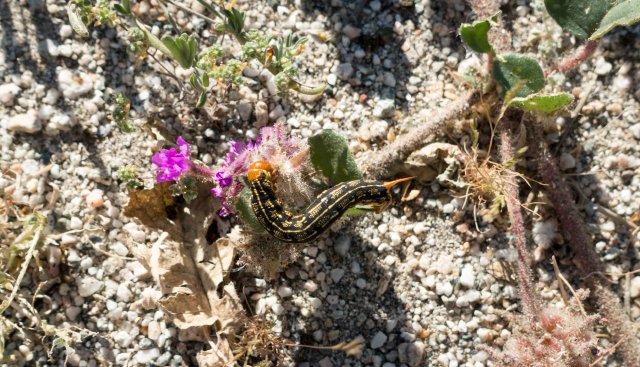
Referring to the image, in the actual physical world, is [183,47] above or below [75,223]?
above

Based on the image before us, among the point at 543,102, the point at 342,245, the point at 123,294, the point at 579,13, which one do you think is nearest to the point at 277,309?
the point at 342,245

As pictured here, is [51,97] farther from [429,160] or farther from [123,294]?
[429,160]

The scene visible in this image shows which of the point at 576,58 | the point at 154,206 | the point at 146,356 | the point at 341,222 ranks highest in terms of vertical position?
the point at 576,58

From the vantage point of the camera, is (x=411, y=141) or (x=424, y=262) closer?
(x=411, y=141)

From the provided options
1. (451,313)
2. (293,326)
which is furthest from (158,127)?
(451,313)

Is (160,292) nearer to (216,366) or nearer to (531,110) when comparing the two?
(216,366)

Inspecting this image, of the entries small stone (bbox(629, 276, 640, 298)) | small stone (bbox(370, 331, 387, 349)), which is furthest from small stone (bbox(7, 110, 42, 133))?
small stone (bbox(629, 276, 640, 298))

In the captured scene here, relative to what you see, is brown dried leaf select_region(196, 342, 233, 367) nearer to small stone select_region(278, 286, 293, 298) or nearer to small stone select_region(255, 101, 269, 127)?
small stone select_region(278, 286, 293, 298)
